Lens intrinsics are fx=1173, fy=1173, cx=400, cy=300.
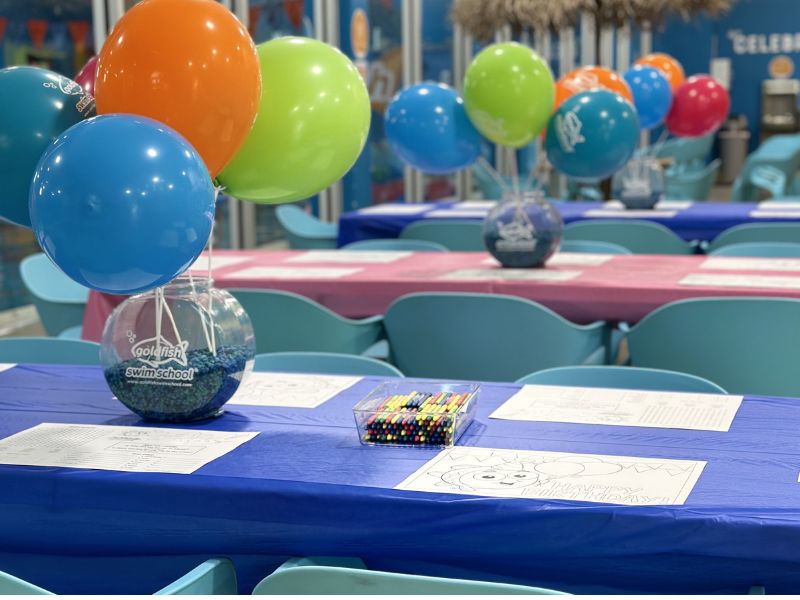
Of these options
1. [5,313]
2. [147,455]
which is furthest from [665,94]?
[147,455]

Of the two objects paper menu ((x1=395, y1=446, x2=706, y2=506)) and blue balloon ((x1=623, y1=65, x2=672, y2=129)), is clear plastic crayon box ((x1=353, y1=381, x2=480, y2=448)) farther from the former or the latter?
blue balloon ((x1=623, y1=65, x2=672, y2=129))

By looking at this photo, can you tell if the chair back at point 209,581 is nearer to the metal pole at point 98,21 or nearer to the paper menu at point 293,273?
the paper menu at point 293,273

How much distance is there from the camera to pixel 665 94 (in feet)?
20.0

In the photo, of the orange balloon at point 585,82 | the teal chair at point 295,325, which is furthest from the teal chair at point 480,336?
the orange balloon at point 585,82

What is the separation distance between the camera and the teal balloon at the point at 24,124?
214 cm

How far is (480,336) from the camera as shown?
3.43 metres

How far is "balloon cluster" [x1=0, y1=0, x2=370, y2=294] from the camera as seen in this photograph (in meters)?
1.81

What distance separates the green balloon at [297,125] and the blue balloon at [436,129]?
186 centimetres

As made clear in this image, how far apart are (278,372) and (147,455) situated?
79 cm

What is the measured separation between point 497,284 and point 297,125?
5.62 ft

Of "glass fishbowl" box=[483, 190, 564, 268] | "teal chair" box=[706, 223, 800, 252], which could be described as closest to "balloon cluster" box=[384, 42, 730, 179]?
"glass fishbowl" box=[483, 190, 564, 268]

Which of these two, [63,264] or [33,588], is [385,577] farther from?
[63,264]

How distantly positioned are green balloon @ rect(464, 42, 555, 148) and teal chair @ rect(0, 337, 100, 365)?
162 cm

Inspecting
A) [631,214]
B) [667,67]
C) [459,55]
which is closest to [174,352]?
[631,214]
